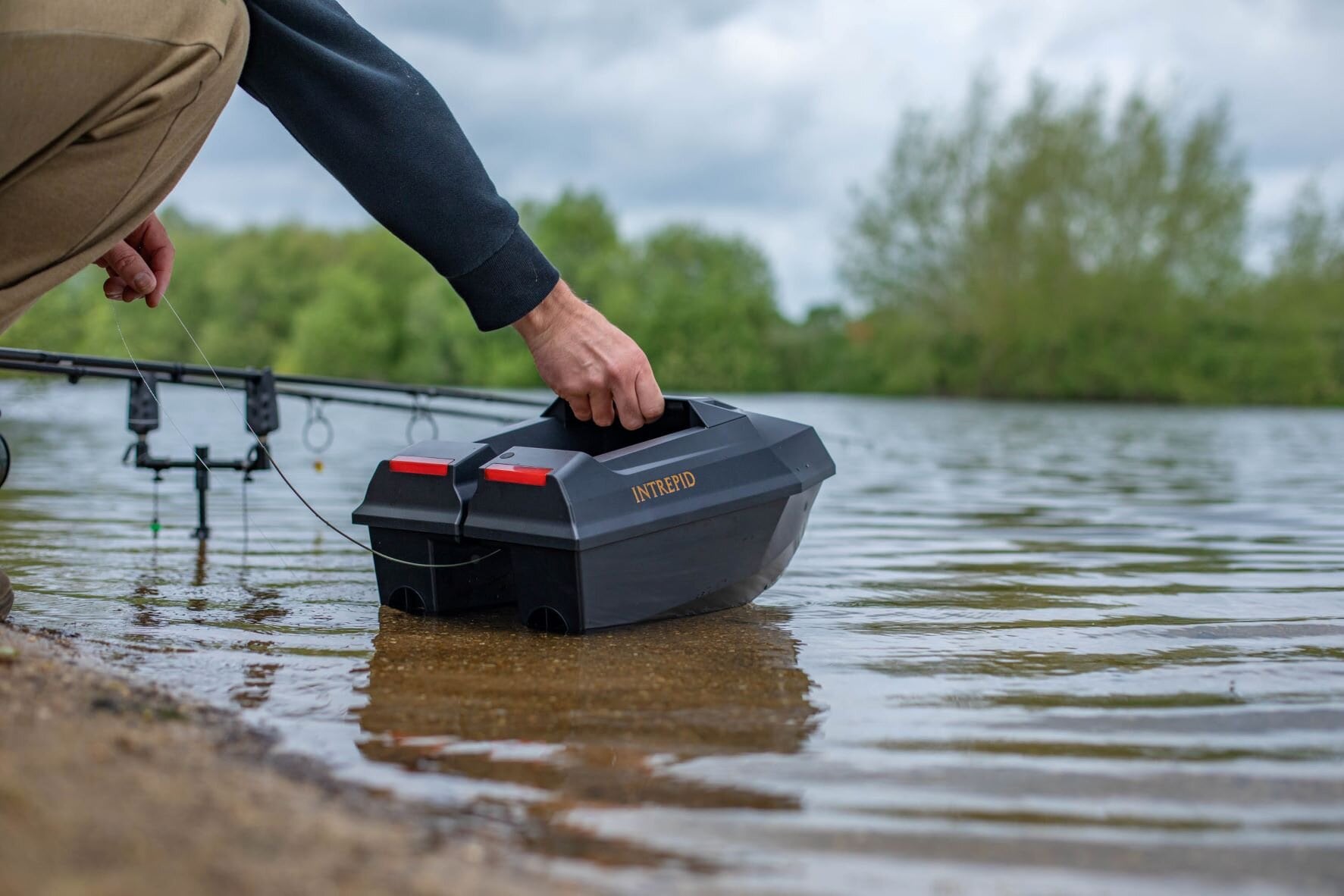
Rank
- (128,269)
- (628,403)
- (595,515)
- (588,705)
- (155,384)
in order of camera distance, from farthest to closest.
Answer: (155,384), (128,269), (628,403), (595,515), (588,705)

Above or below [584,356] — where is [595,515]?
below

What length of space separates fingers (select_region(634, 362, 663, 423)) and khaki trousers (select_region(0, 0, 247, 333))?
1.09 m

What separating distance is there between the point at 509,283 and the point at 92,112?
0.87 metres

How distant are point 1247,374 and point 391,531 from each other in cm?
4145

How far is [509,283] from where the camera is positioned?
103 inches

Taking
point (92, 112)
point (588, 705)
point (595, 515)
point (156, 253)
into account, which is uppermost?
point (92, 112)

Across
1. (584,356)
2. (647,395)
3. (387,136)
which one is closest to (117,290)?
(387,136)

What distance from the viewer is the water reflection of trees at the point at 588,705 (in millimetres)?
1836

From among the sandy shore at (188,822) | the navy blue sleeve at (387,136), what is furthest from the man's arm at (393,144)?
the sandy shore at (188,822)

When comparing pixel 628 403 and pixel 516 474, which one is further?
pixel 628 403

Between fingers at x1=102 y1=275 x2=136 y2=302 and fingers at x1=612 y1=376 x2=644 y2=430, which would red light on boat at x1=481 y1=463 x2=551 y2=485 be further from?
fingers at x1=102 y1=275 x2=136 y2=302

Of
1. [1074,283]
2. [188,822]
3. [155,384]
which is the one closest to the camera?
[188,822]

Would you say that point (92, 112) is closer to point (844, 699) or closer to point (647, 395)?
point (647, 395)

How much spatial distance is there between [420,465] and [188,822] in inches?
64.8
